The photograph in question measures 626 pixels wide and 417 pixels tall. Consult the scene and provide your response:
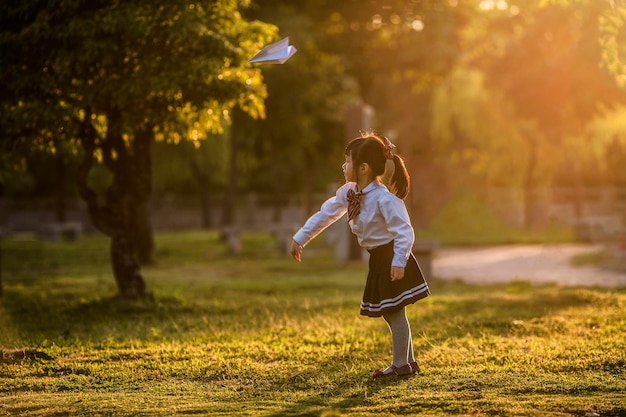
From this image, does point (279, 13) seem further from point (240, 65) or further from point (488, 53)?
point (488, 53)

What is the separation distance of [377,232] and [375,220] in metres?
0.09

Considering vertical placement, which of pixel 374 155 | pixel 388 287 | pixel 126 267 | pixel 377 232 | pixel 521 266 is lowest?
pixel 521 266

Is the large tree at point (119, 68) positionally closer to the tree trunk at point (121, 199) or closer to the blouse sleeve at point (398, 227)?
the tree trunk at point (121, 199)

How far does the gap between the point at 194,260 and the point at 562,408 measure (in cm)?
1722

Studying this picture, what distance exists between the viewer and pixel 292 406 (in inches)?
228

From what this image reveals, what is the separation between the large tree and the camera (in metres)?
10.1

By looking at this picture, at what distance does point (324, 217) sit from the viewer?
22.1 feet

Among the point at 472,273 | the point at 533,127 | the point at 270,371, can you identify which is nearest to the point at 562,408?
the point at 270,371

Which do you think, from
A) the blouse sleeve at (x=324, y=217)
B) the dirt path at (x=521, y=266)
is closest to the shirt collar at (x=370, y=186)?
the blouse sleeve at (x=324, y=217)

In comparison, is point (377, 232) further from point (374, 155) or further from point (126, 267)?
point (126, 267)

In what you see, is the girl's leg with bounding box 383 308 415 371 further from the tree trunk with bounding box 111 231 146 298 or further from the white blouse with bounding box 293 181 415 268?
the tree trunk with bounding box 111 231 146 298

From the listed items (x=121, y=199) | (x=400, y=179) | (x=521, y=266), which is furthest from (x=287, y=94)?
(x=400, y=179)

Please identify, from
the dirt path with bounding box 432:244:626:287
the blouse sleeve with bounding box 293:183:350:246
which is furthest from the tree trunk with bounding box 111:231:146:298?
the dirt path with bounding box 432:244:626:287

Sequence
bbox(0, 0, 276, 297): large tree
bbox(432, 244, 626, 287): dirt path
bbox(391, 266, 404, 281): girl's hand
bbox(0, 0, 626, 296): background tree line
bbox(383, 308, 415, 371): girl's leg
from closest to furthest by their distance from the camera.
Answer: bbox(391, 266, 404, 281): girl's hand → bbox(383, 308, 415, 371): girl's leg → bbox(0, 0, 276, 297): large tree → bbox(0, 0, 626, 296): background tree line → bbox(432, 244, 626, 287): dirt path
